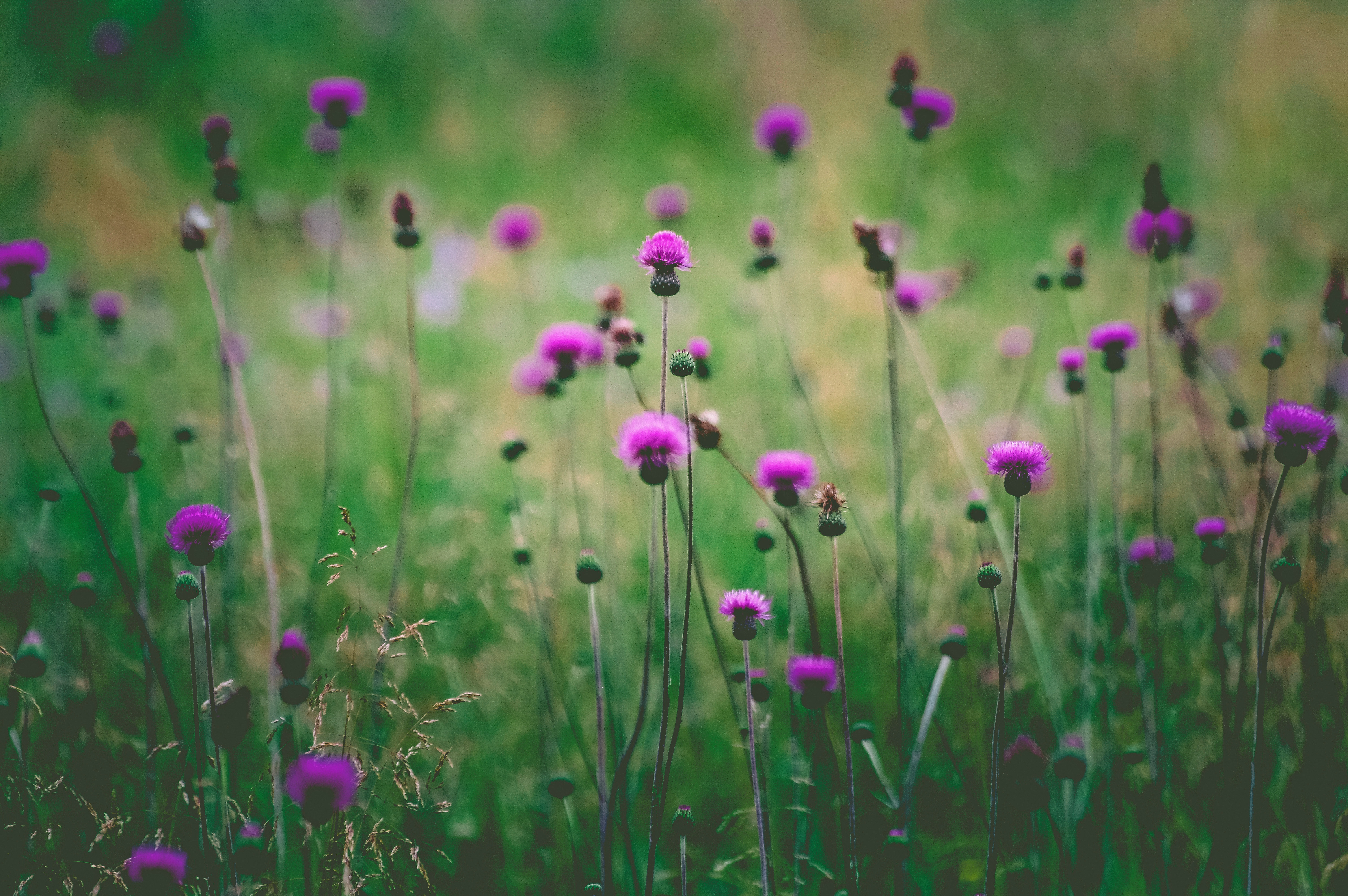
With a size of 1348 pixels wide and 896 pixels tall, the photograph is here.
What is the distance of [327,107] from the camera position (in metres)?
1.77

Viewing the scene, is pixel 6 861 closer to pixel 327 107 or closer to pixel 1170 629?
pixel 327 107

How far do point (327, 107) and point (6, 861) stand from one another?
1458 mm

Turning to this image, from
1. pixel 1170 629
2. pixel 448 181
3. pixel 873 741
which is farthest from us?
pixel 448 181

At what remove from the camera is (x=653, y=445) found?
108cm

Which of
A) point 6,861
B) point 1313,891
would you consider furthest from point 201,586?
point 1313,891

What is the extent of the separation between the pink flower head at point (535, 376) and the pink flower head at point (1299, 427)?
120 centimetres

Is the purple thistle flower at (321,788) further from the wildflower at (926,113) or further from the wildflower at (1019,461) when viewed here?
the wildflower at (926,113)

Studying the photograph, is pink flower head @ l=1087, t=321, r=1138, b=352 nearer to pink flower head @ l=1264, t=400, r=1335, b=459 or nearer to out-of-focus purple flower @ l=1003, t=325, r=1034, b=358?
pink flower head @ l=1264, t=400, r=1335, b=459

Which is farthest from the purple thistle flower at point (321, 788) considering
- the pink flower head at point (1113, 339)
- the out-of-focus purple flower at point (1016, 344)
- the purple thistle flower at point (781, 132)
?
the out-of-focus purple flower at point (1016, 344)

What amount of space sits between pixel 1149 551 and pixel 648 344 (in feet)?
7.06

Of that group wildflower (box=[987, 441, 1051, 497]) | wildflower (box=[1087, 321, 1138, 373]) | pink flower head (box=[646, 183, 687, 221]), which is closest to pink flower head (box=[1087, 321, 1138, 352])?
wildflower (box=[1087, 321, 1138, 373])

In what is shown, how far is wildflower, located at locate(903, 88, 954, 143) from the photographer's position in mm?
1773

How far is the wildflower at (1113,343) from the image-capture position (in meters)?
1.53

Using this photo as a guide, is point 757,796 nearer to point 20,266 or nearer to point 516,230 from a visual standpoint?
point 20,266
